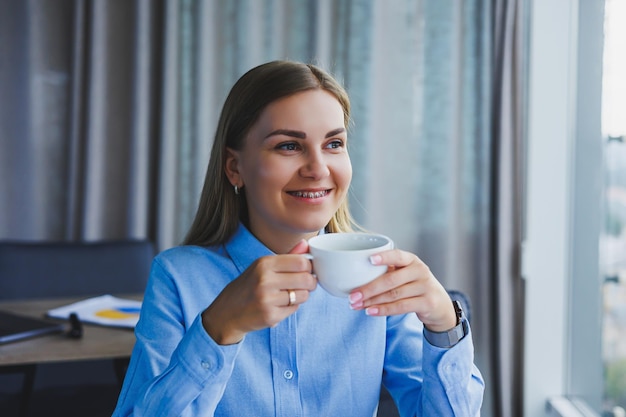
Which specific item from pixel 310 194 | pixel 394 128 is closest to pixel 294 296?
pixel 310 194

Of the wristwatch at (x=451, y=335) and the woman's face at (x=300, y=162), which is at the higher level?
the woman's face at (x=300, y=162)

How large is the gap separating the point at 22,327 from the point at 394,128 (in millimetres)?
1898

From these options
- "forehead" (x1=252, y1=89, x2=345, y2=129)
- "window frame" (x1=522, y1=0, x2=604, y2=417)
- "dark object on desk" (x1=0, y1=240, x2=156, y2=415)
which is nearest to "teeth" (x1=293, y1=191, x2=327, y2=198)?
"forehead" (x1=252, y1=89, x2=345, y2=129)

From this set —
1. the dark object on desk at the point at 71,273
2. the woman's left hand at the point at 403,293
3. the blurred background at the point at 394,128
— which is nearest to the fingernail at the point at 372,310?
the woman's left hand at the point at 403,293

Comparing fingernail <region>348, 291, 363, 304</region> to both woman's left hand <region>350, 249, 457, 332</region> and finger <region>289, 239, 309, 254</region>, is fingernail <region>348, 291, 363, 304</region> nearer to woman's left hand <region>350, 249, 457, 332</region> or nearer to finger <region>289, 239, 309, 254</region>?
woman's left hand <region>350, 249, 457, 332</region>

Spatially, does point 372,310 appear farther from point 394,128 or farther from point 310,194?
point 394,128

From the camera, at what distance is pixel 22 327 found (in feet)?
5.58

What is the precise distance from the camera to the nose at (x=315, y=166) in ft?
3.84

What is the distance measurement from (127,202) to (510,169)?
163 centimetres

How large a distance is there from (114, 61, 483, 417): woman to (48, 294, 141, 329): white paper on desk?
1.79ft

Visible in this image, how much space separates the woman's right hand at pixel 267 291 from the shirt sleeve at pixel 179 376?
57mm

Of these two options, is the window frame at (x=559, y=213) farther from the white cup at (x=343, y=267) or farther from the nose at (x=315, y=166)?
the white cup at (x=343, y=267)

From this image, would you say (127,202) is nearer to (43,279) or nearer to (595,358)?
(43,279)

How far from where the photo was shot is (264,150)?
1.22 meters
